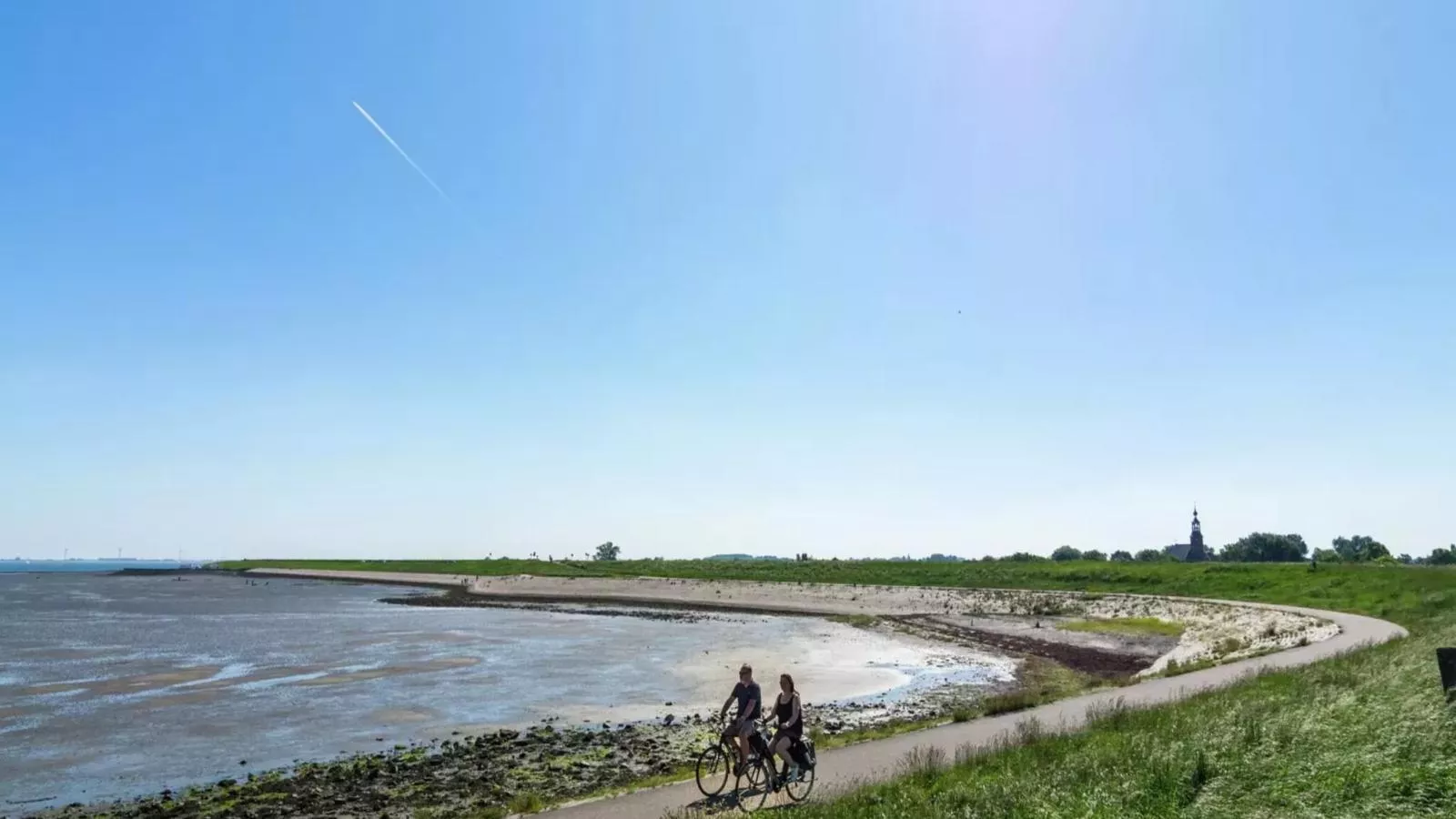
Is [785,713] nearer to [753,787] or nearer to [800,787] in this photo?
[800,787]

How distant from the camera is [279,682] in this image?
33531 mm

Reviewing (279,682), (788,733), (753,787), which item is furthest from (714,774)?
(279,682)

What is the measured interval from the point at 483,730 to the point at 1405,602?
48128mm

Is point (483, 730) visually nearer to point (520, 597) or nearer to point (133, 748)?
point (133, 748)

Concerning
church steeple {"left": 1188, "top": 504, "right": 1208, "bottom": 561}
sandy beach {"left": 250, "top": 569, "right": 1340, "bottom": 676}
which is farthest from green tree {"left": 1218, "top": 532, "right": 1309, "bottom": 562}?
sandy beach {"left": 250, "top": 569, "right": 1340, "bottom": 676}

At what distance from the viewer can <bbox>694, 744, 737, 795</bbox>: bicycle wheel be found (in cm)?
1498

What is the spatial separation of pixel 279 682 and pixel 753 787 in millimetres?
25847

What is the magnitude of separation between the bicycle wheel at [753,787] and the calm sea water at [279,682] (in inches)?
473

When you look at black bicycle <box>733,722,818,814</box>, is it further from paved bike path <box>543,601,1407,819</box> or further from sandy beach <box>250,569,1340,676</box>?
sandy beach <box>250,569,1340,676</box>

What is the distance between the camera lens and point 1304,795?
9883 mm

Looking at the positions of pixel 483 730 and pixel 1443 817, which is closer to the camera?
pixel 1443 817

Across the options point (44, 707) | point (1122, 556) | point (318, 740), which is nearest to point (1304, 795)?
point (318, 740)

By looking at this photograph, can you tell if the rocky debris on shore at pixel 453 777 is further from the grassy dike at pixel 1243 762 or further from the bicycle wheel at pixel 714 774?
the grassy dike at pixel 1243 762

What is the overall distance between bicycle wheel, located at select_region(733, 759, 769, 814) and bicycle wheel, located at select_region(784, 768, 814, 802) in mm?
400
